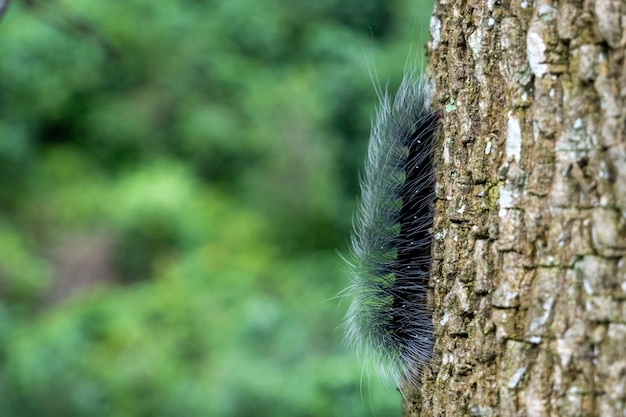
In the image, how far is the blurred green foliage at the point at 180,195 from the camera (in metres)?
3.86

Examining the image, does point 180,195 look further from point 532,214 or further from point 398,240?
point 532,214

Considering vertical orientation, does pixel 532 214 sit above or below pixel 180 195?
below

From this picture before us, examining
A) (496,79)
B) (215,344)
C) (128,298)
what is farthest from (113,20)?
(496,79)

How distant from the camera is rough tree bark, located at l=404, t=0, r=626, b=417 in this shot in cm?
99

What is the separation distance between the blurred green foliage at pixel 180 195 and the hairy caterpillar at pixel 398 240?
5.38 feet

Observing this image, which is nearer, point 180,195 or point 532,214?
point 532,214

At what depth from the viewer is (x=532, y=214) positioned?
1.09 meters

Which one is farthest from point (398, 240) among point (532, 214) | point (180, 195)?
point (180, 195)

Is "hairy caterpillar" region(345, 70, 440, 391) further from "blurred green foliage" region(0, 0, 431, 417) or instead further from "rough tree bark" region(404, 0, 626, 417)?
"blurred green foliage" region(0, 0, 431, 417)

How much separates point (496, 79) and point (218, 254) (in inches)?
221

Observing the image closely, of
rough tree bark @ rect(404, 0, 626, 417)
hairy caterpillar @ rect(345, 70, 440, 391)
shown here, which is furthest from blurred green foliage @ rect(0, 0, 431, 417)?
rough tree bark @ rect(404, 0, 626, 417)

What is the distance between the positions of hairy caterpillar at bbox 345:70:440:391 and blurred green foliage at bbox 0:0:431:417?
164 cm

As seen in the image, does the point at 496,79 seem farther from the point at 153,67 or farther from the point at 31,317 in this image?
the point at 153,67

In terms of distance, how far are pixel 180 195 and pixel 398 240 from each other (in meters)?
5.69
